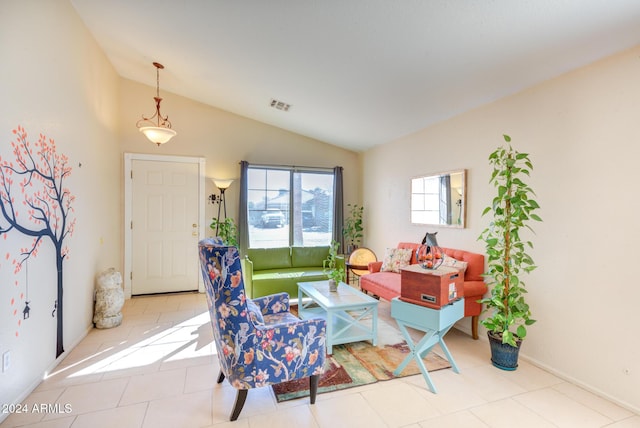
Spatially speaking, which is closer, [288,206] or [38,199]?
[38,199]

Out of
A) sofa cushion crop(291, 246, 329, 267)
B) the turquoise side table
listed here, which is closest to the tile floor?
the turquoise side table

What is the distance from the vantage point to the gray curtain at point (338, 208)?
5336mm

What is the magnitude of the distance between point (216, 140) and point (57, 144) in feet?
8.04

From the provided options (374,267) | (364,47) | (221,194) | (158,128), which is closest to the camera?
(364,47)

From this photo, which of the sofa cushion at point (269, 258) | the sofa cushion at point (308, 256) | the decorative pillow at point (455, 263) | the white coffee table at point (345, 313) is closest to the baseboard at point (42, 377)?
the sofa cushion at point (269, 258)

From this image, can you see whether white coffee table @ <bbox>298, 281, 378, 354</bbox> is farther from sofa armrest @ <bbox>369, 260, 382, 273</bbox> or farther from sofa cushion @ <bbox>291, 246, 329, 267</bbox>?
sofa cushion @ <bbox>291, 246, 329, 267</bbox>

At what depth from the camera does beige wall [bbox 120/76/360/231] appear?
446cm

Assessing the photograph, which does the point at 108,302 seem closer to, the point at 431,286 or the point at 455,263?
the point at 431,286

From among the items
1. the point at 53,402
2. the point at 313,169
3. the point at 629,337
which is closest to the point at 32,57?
the point at 53,402

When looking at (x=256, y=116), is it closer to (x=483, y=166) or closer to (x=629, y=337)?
(x=483, y=166)

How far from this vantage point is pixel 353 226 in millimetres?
5527

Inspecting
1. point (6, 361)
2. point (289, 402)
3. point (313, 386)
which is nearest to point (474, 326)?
point (313, 386)

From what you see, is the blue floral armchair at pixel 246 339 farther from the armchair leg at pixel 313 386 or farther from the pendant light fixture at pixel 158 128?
the pendant light fixture at pixel 158 128

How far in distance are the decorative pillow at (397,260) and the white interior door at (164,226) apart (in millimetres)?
2983
